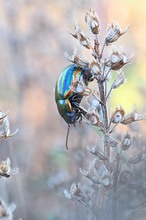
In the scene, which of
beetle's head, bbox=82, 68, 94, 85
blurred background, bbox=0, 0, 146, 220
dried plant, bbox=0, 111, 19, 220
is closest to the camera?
dried plant, bbox=0, 111, 19, 220

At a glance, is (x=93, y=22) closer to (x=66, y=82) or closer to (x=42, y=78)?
(x=66, y=82)

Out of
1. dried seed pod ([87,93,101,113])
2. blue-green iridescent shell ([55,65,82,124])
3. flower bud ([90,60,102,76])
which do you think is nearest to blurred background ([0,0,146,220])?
blue-green iridescent shell ([55,65,82,124])

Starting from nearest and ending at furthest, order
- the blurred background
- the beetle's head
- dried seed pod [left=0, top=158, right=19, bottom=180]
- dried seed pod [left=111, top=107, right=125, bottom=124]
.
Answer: dried seed pod [left=0, top=158, right=19, bottom=180] → dried seed pod [left=111, top=107, right=125, bottom=124] → the beetle's head → the blurred background

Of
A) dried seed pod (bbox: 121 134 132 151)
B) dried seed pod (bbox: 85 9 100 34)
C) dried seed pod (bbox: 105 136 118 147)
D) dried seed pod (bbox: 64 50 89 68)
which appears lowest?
dried seed pod (bbox: 121 134 132 151)

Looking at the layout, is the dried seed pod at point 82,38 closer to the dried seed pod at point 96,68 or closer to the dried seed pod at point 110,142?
the dried seed pod at point 96,68

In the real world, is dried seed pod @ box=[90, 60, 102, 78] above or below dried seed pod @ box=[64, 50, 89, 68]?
below

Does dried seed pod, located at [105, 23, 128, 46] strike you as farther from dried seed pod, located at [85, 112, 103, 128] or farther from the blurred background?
the blurred background

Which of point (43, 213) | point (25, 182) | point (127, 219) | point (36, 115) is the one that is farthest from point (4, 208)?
point (36, 115)

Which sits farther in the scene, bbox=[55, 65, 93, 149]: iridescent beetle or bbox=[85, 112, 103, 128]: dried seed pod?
bbox=[55, 65, 93, 149]: iridescent beetle
